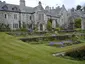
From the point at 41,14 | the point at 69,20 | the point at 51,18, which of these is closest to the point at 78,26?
the point at 69,20

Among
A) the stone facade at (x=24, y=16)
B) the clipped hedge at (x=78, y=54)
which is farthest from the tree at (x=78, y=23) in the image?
the clipped hedge at (x=78, y=54)

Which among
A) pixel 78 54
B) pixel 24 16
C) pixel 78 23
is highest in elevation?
pixel 24 16

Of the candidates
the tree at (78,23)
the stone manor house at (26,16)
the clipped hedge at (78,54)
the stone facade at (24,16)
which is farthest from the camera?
the tree at (78,23)

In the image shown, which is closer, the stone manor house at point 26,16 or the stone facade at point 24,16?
the stone facade at point 24,16

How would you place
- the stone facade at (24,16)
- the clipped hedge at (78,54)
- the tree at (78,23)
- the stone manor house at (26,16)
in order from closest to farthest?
the clipped hedge at (78,54) → the stone facade at (24,16) → the stone manor house at (26,16) → the tree at (78,23)

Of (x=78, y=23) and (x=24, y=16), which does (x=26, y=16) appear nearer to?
(x=24, y=16)

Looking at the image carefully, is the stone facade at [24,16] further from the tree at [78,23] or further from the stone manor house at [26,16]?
the tree at [78,23]

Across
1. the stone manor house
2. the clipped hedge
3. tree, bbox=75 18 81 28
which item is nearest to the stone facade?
the stone manor house

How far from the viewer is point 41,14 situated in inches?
2422

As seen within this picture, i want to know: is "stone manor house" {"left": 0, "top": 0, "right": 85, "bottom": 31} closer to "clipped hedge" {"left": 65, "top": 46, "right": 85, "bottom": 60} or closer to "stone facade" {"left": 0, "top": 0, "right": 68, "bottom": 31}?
"stone facade" {"left": 0, "top": 0, "right": 68, "bottom": 31}

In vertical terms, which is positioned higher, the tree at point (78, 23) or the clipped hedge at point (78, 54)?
the tree at point (78, 23)

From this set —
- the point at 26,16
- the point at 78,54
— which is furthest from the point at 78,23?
the point at 78,54

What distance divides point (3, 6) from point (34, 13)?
1076 centimetres

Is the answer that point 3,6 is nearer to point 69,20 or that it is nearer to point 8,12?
point 8,12
